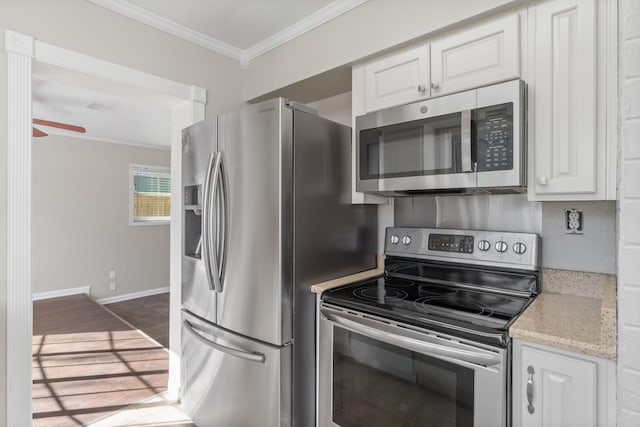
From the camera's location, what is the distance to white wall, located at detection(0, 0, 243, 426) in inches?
66.7

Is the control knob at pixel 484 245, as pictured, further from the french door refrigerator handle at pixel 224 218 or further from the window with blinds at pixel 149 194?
the window with blinds at pixel 149 194

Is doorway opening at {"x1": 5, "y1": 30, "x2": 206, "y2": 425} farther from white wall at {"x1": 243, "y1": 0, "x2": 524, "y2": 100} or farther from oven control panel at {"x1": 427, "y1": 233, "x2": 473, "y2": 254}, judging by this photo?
oven control panel at {"x1": 427, "y1": 233, "x2": 473, "y2": 254}

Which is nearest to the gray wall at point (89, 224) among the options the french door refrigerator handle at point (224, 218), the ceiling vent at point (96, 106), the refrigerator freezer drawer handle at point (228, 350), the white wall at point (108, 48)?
the ceiling vent at point (96, 106)

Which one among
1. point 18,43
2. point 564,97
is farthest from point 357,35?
point 18,43

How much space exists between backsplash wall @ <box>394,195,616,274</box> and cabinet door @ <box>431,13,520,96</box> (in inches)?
23.5

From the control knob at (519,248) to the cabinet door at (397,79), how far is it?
0.83 m

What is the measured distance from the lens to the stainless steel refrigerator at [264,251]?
64.1 inches

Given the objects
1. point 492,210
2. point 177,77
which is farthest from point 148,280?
point 492,210

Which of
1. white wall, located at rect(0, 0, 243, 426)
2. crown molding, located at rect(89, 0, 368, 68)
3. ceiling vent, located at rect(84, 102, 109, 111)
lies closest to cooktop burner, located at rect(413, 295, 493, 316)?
crown molding, located at rect(89, 0, 368, 68)

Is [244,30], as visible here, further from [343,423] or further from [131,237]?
[131,237]

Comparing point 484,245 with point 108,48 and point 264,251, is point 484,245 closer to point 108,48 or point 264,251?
point 264,251

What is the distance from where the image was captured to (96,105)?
3.62 metres

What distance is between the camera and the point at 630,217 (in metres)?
0.82

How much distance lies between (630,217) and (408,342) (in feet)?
2.70
